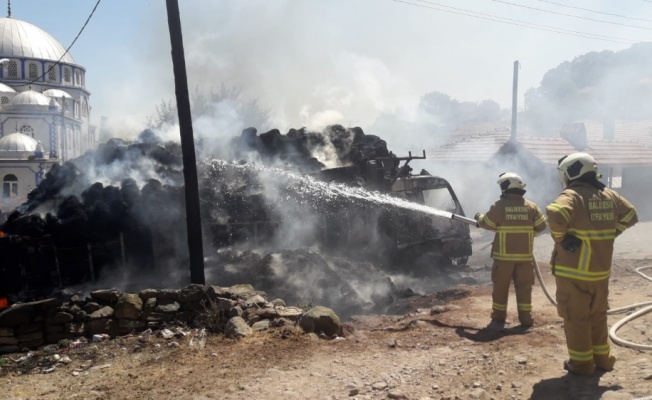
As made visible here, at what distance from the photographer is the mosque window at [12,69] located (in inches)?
1852

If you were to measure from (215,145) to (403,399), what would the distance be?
9844 mm

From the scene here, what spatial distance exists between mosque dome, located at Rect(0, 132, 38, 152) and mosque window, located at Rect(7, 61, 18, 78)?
404 inches

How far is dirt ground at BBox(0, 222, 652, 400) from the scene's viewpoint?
381 cm

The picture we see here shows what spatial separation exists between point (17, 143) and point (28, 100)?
248 inches

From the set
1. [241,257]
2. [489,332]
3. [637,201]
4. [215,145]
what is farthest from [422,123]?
[489,332]

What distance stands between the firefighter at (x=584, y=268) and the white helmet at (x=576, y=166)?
0.44ft

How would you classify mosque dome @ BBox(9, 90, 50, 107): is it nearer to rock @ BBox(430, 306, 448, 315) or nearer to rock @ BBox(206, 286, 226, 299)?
rock @ BBox(206, 286, 226, 299)

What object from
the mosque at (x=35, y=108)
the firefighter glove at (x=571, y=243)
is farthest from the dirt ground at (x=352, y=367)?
the mosque at (x=35, y=108)

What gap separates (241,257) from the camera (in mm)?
9039

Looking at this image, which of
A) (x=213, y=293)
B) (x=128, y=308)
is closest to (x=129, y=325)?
(x=128, y=308)

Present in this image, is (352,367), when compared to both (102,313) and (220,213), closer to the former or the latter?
(102,313)

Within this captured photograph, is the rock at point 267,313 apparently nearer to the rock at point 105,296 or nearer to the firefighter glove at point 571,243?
the rock at point 105,296

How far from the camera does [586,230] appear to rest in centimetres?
384

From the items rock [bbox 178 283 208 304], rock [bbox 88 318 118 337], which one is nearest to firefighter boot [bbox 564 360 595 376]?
rock [bbox 178 283 208 304]
